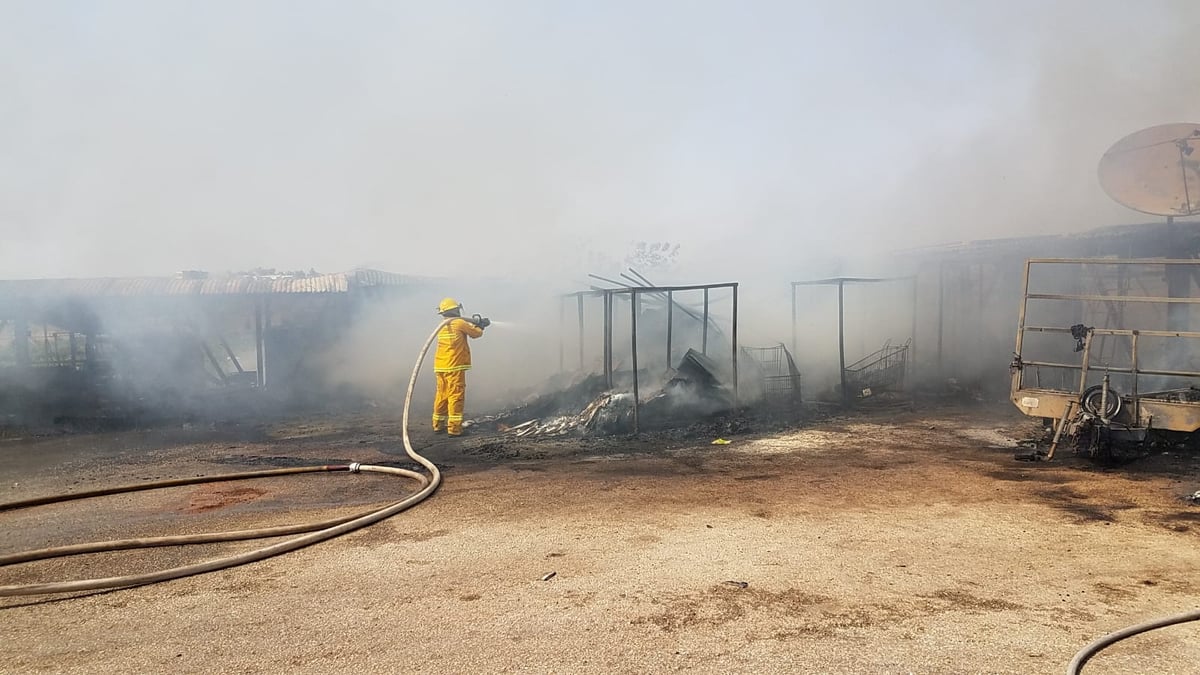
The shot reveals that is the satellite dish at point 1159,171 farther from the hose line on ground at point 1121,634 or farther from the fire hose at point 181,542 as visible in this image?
the fire hose at point 181,542

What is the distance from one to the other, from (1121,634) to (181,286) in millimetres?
16192

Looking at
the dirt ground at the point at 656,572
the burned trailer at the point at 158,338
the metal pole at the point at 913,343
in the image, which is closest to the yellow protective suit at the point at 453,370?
the dirt ground at the point at 656,572

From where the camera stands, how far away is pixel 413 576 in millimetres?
4723

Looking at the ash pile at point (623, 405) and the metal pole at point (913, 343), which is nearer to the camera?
the ash pile at point (623, 405)

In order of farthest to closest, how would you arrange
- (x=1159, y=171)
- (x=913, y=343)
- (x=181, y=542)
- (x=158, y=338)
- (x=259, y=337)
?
(x=913, y=343) < (x=259, y=337) < (x=158, y=338) < (x=1159, y=171) < (x=181, y=542)

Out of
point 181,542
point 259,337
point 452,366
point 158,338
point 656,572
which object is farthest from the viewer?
point 259,337

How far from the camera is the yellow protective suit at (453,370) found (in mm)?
10766

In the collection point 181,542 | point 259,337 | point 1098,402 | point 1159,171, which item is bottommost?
point 181,542

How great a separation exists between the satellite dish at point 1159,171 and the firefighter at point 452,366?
10571mm

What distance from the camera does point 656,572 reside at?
466 cm

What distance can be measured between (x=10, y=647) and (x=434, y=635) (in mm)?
2271

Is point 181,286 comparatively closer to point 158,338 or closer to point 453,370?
point 158,338

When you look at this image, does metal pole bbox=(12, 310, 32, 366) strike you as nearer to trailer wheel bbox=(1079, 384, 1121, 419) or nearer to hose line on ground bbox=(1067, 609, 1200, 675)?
hose line on ground bbox=(1067, 609, 1200, 675)

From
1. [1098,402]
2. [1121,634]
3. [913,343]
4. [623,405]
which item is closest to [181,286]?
[623,405]
